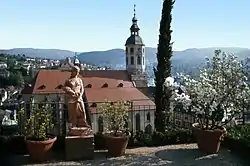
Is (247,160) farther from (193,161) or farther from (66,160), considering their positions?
(66,160)

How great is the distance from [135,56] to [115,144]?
143ft

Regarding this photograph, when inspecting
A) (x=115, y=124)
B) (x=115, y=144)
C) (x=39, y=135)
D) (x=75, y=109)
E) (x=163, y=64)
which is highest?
(x=163, y=64)

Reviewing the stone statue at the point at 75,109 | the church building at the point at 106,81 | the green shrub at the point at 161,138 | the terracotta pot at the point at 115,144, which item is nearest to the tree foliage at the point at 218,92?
the green shrub at the point at 161,138

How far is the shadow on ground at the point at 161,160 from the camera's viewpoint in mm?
8281

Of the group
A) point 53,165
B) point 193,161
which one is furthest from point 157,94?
point 53,165

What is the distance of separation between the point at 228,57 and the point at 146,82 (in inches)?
1723

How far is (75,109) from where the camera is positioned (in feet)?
28.3

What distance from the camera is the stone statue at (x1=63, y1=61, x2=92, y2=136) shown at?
28.2 feet

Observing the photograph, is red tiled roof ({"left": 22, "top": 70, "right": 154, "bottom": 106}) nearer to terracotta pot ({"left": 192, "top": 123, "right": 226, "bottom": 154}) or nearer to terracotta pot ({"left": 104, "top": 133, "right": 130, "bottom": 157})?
Answer: terracotta pot ({"left": 192, "top": 123, "right": 226, "bottom": 154})

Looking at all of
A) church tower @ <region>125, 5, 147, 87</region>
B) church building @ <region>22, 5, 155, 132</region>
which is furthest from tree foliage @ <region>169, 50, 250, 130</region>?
church tower @ <region>125, 5, 147, 87</region>

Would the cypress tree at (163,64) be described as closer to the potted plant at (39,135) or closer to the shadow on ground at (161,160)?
the shadow on ground at (161,160)

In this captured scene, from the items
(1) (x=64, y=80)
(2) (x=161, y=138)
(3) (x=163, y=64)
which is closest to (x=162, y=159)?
(2) (x=161, y=138)

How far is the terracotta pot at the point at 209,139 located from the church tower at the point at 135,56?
135 feet

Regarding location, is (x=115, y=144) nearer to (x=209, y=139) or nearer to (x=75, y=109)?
(x=75, y=109)
